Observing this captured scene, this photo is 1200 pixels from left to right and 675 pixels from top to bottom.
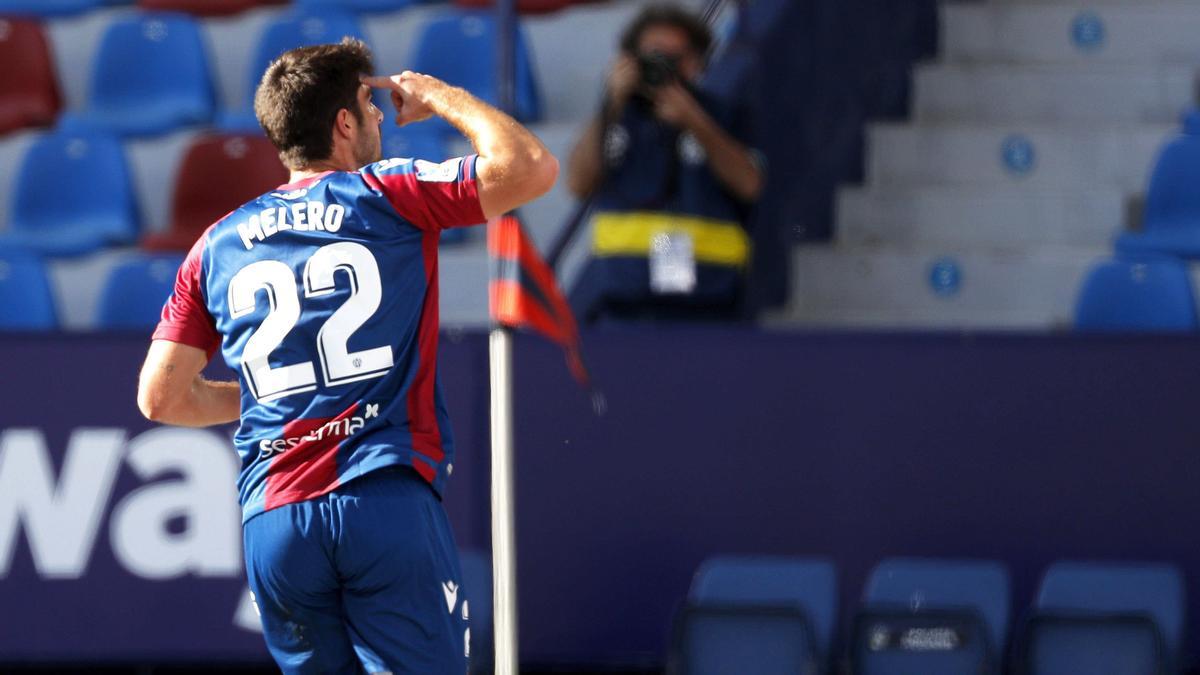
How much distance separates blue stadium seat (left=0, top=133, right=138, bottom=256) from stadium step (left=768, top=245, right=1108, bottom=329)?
290 centimetres

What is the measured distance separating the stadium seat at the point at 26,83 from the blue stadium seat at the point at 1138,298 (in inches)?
194

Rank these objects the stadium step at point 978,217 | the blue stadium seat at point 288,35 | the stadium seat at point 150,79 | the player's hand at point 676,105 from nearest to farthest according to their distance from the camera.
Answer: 1. the player's hand at point 676,105
2. the stadium step at point 978,217
3. the blue stadium seat at point 288,35
4. the stadium seat at point 150,79

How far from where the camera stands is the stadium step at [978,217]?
8.52m

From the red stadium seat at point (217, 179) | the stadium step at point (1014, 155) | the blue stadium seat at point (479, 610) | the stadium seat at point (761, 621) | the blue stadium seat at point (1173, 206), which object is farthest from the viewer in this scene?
the red stadium seat at point (217, 179)

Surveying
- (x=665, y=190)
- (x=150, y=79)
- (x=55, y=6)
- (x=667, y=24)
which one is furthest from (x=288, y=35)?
(x=665, y=190)

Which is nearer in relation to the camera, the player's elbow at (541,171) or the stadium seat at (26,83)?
the player's elbow at (541,171)

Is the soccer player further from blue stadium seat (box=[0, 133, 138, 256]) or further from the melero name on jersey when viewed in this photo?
blue stadium seat (box=[0, 133, 138, 256])

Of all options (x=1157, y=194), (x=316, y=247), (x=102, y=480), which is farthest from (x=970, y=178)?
(x=316, y=247)

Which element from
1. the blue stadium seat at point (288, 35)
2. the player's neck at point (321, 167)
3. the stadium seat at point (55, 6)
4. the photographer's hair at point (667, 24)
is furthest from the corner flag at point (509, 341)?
the stadium seat at point (55, 6)

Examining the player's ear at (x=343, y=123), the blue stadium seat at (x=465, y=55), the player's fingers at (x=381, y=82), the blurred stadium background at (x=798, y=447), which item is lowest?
the blurred stadium background at (x=798, y=447)

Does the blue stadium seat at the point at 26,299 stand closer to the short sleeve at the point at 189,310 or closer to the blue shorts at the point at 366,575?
the short sleeve at the point at 189,310

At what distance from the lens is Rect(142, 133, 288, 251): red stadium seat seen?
8.91 m

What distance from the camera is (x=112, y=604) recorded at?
23.2ft

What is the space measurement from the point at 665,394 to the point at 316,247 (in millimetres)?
2764
